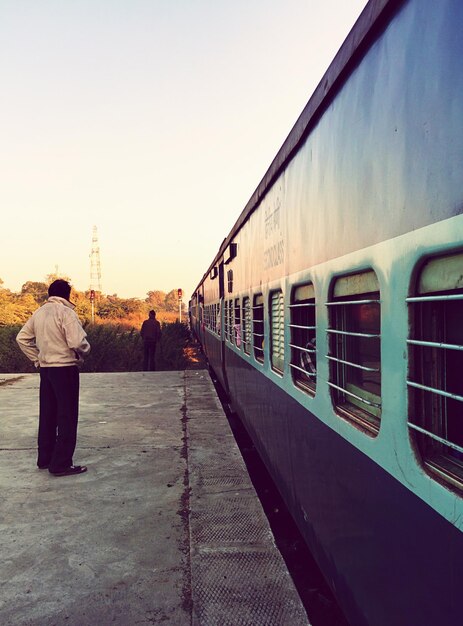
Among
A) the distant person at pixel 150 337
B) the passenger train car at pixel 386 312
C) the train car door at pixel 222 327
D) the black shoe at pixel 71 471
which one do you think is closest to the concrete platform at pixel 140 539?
the black shoe at pixel 71 471

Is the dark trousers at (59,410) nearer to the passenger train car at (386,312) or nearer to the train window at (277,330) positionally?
the train window at (277,330)

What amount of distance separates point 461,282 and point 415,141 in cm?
49

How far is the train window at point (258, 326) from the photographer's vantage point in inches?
193

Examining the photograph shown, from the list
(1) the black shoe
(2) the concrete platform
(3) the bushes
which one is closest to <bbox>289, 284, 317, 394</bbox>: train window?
(2) the concrete platform

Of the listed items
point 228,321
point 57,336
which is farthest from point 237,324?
point 57,336

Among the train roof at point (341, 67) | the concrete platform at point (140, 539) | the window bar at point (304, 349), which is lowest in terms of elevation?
the concrete platform at point (140, 539)

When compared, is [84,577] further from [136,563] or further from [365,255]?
[365,255]

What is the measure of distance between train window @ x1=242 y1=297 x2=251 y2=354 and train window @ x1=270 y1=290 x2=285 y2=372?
132 centimetres

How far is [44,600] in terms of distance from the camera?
2.76 metres

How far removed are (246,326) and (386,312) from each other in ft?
14.0

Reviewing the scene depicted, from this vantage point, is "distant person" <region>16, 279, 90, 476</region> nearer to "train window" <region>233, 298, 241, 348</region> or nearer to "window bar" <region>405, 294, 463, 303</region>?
"train window" <region>233, 298, 241, 348</region>

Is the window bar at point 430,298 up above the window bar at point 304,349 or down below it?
above

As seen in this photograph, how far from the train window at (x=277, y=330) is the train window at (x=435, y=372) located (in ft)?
7.15

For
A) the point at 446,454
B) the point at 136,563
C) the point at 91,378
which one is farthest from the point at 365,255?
the point at 91,378
